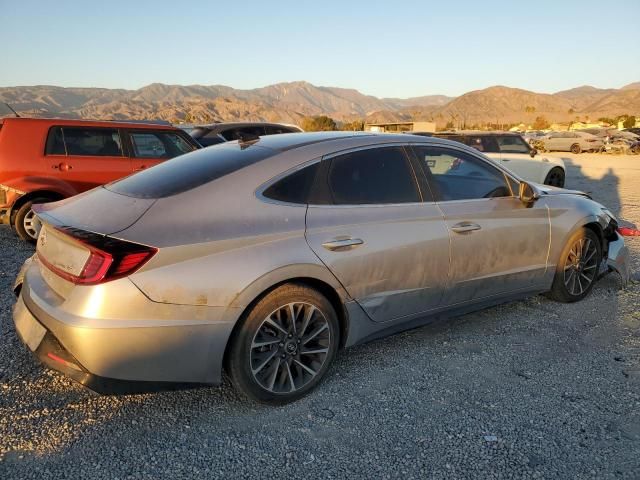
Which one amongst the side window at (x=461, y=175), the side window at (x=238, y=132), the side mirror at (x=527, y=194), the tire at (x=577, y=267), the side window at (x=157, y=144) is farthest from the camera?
the side window at (x=238, y=132)

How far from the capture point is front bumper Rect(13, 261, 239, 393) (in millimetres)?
2480

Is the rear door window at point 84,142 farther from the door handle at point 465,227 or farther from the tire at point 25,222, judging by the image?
A: the door handle at point 465,227

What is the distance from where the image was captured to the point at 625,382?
345 cm

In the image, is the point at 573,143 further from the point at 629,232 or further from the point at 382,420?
the point at 382,420

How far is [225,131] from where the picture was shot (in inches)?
501

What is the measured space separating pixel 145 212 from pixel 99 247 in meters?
0.34

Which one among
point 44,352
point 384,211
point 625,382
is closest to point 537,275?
point 625,382

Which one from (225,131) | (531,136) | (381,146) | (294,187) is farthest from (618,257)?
(531,136)

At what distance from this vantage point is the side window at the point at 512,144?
487 inches

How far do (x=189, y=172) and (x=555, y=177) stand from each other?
1147cm

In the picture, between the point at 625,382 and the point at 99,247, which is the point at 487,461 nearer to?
the point at 625,382

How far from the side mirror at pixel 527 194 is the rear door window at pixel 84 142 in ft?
19.1

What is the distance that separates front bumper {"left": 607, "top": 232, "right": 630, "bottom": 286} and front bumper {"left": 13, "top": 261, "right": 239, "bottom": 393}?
4233mm

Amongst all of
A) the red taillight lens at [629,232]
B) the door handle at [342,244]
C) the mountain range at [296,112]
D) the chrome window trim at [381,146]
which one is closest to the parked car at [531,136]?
the red taillight lens at [629,232]
